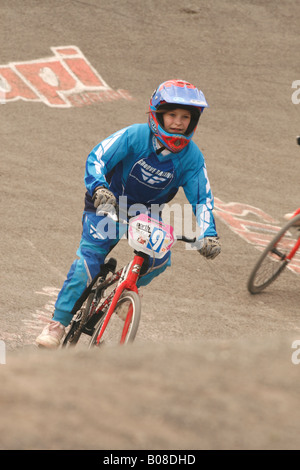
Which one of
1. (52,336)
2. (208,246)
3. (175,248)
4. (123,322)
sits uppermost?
(208,246)

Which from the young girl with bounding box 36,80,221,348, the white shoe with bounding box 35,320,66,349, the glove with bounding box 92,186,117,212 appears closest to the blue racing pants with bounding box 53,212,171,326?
the young girl with bounding box 36,80,221,348

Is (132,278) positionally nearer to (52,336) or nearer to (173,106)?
(52,336)

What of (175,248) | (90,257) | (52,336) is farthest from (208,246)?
(175,248)

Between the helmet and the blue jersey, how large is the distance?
108 millimetres

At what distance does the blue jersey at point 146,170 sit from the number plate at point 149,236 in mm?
452

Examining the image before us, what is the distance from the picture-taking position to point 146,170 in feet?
18.2

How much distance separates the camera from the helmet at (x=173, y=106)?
5359 millimetres

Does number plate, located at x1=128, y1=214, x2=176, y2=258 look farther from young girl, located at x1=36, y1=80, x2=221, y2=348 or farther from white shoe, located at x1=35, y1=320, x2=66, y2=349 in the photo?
white shoe, located at x1=35, y1=320, x2=66, y2=349

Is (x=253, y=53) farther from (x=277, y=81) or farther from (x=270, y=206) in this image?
(x=270, y=206)

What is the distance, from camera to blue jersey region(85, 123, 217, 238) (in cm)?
549

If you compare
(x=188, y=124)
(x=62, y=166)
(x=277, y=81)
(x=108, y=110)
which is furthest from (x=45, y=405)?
(x=277, y=81)

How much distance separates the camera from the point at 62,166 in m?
11.0

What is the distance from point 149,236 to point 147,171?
2.53 feet

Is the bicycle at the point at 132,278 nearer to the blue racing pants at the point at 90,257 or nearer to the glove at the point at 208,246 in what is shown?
the glove at the point at 208,246
